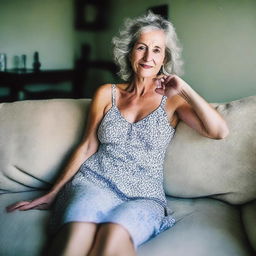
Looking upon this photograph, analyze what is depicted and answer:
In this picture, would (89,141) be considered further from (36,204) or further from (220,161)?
(220,161)

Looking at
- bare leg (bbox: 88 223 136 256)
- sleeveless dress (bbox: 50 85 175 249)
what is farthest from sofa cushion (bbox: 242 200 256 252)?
bare leg (bbox: 88 223 136 256)

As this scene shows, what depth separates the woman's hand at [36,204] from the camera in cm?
145

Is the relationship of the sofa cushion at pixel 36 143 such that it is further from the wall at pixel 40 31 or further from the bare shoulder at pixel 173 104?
the wall at pixel 40 31

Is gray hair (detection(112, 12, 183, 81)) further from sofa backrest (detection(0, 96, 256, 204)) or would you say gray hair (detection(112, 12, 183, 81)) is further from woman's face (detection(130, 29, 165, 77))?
sofa backrest (detection(0, 96, 256, 204))

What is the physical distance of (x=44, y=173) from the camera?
162 centimetres

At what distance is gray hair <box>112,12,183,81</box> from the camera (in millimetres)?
1624

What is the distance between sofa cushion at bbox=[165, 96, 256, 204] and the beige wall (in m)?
0.92

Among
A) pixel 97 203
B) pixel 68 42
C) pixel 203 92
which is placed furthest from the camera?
pixel 68 42

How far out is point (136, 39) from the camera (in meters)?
1.66

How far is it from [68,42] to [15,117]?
3.34 metres

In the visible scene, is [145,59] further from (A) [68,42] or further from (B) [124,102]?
(A) [68,42]

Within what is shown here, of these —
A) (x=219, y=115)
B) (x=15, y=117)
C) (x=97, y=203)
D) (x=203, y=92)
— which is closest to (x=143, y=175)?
(x=97, y=203)

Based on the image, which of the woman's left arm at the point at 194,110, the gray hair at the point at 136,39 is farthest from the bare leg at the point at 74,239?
the gray hair at the point at 136,39

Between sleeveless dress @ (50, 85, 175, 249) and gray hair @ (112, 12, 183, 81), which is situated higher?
gray hair @ (112, 12, 183, 81)
